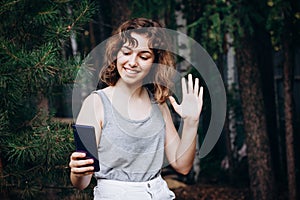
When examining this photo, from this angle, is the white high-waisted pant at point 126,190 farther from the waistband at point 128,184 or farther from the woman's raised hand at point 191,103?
the woman's raised hand at point 191,103

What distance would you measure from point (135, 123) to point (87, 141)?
31cm

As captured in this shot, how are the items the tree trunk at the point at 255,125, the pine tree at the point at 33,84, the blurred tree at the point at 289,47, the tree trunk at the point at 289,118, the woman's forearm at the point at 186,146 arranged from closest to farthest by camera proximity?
1. the woman's forearm at the point at 186,146
2. the pine tree at the point at 33,84
3. the blurred tree at the point at 289,47
4. the tree trunk at the point at 289,118
5. the tree trunk at the point at 255,125

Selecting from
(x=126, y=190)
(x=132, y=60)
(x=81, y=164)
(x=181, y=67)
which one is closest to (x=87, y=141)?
(x=81, y=164)

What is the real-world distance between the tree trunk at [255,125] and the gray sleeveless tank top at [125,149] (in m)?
3.30

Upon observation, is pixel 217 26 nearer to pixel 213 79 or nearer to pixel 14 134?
pixel 213 79

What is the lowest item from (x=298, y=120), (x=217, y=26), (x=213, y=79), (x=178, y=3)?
(x=298, y=120)

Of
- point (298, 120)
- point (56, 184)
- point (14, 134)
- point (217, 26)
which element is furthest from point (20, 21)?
point (298, 120)

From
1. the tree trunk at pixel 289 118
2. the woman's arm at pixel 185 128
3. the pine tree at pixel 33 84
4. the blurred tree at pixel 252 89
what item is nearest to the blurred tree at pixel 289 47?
the tree trunk at pixel 289 118

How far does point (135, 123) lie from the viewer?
2.43 meters

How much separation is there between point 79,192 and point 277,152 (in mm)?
3706

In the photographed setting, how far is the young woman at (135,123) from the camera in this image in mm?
2391

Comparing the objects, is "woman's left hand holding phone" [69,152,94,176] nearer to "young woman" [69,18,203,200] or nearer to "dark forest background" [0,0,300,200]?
"young woman" [69,18,203,200]

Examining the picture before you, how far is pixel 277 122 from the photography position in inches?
278

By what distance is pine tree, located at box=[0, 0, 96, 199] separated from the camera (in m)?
3.23
